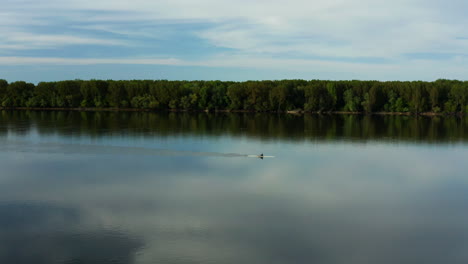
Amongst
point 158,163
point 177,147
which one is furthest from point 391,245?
point 177,147

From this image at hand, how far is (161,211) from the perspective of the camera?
1786cm

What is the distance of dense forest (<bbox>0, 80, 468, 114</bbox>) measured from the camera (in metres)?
86.9

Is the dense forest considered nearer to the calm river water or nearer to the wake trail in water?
the calm river water

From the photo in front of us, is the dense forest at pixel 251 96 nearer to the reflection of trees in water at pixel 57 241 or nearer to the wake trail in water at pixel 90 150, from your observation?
the wake trail in water at pixel 90 150

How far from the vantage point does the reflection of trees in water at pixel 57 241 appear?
1338 cm

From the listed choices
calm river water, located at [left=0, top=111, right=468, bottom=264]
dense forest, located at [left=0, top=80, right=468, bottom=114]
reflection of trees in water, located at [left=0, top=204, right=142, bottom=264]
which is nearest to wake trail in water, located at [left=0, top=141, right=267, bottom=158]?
calm river water, located at [left=0, top=111, right=468, bottom=264]

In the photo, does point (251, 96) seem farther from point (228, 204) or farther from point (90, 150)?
point (228, 204)

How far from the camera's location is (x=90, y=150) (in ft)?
106

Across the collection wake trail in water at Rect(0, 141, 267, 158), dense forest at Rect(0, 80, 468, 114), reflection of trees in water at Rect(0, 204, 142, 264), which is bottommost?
reflection of trees in water at Rect(0, 204, 142, 264)

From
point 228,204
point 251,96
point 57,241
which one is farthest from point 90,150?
point 251,96

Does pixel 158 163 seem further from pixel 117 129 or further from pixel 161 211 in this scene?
pixel 117 129

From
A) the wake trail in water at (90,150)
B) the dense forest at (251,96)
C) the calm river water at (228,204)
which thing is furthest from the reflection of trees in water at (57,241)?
the dense forest at (251,96)

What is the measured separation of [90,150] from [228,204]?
16.6 metres

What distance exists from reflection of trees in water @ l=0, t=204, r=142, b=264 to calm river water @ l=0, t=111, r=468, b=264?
0.04 m
